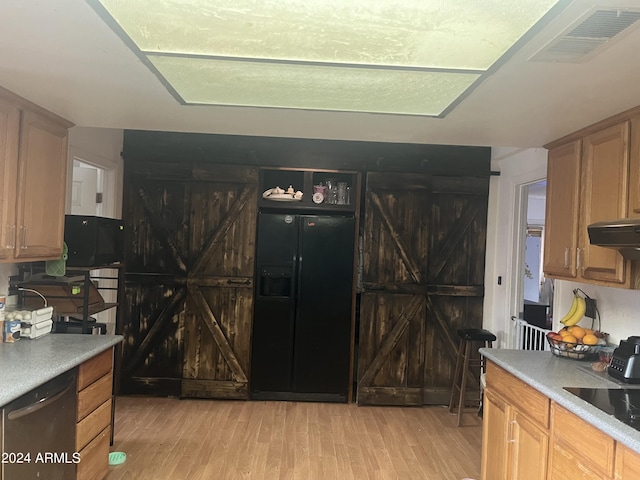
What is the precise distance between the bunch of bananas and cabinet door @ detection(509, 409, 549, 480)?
0.91 metres

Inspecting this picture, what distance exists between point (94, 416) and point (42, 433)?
0.52m

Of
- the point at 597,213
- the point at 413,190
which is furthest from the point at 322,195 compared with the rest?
the point at 597,213

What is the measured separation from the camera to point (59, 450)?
211 cm

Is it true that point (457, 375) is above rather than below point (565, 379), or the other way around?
below

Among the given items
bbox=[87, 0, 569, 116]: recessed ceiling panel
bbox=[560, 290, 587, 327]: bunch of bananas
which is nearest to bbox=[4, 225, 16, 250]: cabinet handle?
bbox=[87, 0, 569, 116]: recessed ceiling panel

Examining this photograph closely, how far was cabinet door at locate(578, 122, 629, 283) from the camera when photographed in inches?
88.1

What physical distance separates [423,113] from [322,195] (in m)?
→ 1.89

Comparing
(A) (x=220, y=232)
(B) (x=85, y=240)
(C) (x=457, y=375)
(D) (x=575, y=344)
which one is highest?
(A) (x=220, y=232)

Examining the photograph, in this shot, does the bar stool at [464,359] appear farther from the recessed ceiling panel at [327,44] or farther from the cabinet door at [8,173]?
the cabinet door at [8,173]

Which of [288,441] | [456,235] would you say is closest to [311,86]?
[288,441]

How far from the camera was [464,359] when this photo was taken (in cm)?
393

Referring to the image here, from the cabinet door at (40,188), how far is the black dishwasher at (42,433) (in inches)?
31.9

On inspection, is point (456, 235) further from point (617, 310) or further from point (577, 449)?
point (577, 449)

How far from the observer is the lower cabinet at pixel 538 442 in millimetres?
1616
